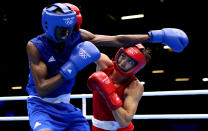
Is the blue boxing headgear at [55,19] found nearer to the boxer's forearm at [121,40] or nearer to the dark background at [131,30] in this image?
the boxer's forearm at [121,40]

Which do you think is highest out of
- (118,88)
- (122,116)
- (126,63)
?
(126,63)

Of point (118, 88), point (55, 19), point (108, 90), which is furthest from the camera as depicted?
point (118, 88)

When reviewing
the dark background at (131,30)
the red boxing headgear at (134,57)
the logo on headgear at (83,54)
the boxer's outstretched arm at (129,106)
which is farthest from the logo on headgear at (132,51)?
the dark background at (131,30)

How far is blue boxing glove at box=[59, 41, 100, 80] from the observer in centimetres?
161

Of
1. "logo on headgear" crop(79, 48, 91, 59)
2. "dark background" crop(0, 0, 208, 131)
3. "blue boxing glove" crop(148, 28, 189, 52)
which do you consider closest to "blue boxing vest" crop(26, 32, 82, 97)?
"logo on headgear" crop(79, 48, 91, 59)

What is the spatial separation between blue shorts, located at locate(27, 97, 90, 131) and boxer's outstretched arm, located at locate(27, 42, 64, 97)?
0.37 ft

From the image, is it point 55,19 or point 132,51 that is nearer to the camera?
point 55,19

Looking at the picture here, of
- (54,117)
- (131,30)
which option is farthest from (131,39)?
(131,30)

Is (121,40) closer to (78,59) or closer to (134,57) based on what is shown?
(134,57)

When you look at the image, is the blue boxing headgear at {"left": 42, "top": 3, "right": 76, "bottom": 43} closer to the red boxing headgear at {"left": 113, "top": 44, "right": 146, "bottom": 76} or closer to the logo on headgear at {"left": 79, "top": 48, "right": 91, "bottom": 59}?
the logo on headgear at {"left": 79, "top": 48, "right": 91, "bottom": 59}

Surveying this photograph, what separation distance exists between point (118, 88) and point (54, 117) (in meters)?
0.54

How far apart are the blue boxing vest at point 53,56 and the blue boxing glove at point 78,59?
9cm

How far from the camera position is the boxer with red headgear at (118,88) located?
186cm

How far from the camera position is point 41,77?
1.63 meters
